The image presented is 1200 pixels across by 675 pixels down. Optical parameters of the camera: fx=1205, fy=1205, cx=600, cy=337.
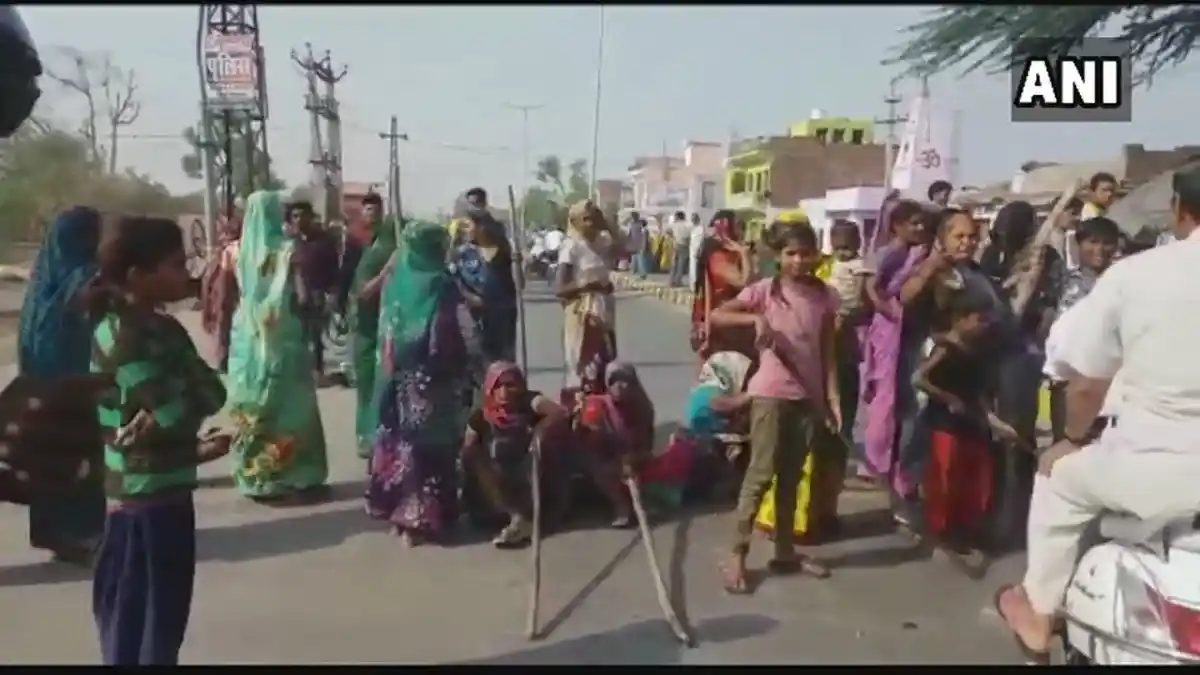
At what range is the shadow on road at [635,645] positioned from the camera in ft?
11.9

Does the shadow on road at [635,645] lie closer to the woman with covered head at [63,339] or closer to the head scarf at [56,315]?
the woman with covered head at [63,339]

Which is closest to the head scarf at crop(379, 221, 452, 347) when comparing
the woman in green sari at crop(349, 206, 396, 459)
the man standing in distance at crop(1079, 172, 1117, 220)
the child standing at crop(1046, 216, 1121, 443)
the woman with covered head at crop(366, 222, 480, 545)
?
the woman with covered head at crop(366, 222, 480, 545)

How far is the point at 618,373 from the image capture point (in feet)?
16.3

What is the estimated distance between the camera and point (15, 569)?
14.6 ft

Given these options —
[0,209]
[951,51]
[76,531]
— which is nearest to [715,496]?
[951,51]

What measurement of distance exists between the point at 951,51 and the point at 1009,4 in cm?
28

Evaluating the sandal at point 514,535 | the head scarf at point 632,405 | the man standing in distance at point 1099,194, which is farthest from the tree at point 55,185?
the man standing in distance at point 1099,194

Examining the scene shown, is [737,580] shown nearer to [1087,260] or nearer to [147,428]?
[1087,260]

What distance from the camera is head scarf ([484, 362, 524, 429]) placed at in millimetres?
4719

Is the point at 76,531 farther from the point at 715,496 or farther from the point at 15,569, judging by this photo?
the point at 715,496

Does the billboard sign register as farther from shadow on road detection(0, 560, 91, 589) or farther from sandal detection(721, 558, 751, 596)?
sandal detection(721, 558, 751, 596)

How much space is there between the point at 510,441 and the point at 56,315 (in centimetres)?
172

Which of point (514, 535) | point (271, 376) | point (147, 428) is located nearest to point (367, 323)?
point (271, 376)

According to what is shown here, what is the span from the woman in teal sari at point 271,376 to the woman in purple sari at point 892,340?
242 cm
